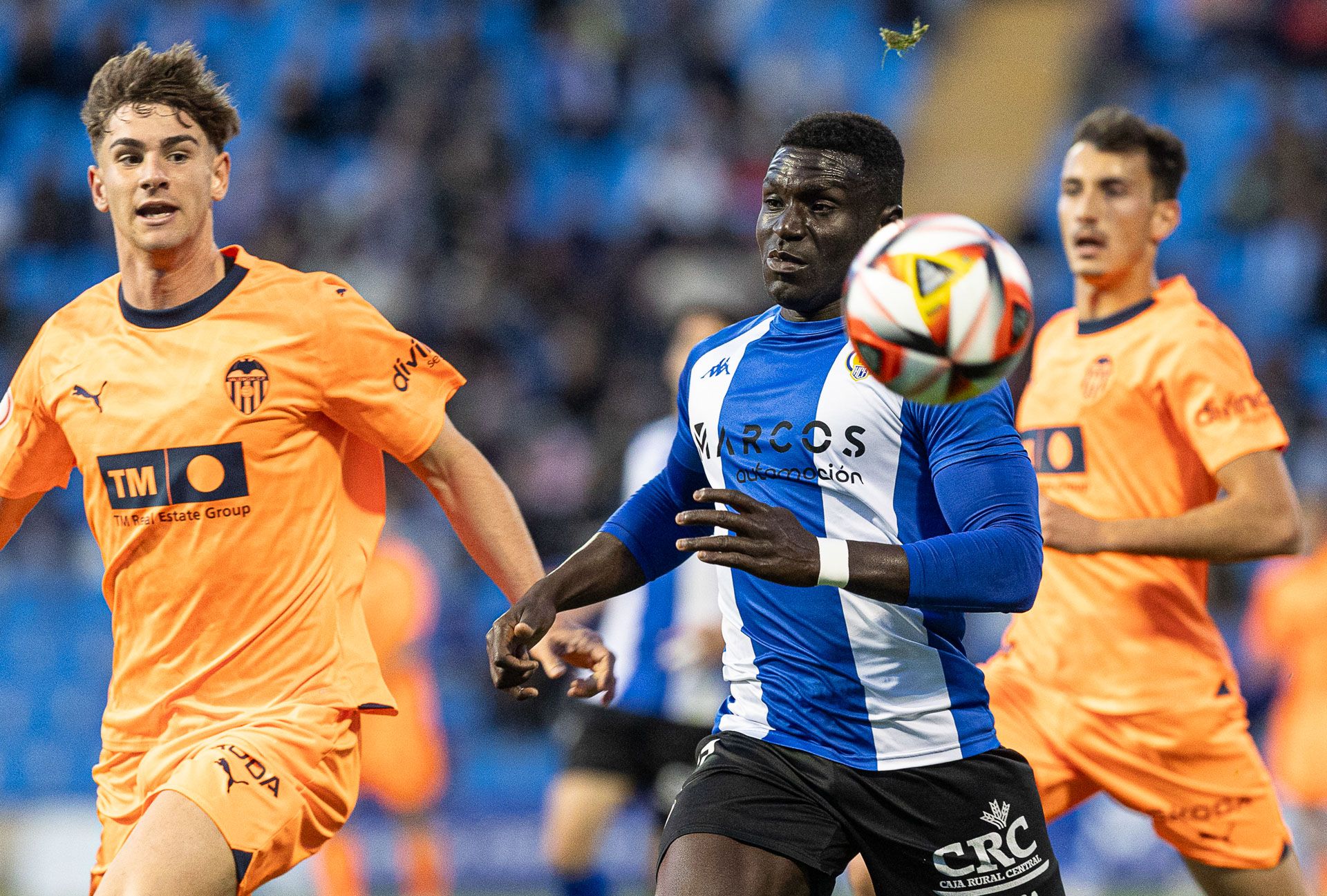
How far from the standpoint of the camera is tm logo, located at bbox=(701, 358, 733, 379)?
4.16 meters

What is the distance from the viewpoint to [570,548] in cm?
1187

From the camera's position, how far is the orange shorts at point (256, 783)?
13.2 ft

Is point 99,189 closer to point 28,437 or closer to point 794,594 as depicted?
point 28,437

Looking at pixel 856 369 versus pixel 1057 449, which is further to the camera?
pixel 1057 449

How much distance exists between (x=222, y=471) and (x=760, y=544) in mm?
1836

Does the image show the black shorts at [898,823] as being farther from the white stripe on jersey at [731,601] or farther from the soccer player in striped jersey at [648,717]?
the soccer player in striped jersey at [648,717]

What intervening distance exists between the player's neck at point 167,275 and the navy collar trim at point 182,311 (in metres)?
0.02

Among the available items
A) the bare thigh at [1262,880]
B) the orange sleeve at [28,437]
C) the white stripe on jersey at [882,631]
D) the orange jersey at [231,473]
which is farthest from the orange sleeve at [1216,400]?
the orange sleeve at [28,437]

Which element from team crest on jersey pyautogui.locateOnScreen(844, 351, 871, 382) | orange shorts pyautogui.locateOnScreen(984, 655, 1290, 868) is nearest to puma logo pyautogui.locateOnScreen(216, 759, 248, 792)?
team crest on jersey pyautogui.locateOnScreen(844, 351, 871, 382)

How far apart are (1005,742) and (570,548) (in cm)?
685

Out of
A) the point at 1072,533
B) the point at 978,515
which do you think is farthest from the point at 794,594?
the point at 1072,533

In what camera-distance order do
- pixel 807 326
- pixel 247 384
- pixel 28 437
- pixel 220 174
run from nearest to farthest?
pixel 807 326
pixel 247 384
pixel 28 437
pixel 220 174

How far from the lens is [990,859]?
12.5ft

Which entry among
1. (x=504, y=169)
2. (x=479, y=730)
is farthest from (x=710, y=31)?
(x=479, y=730)
